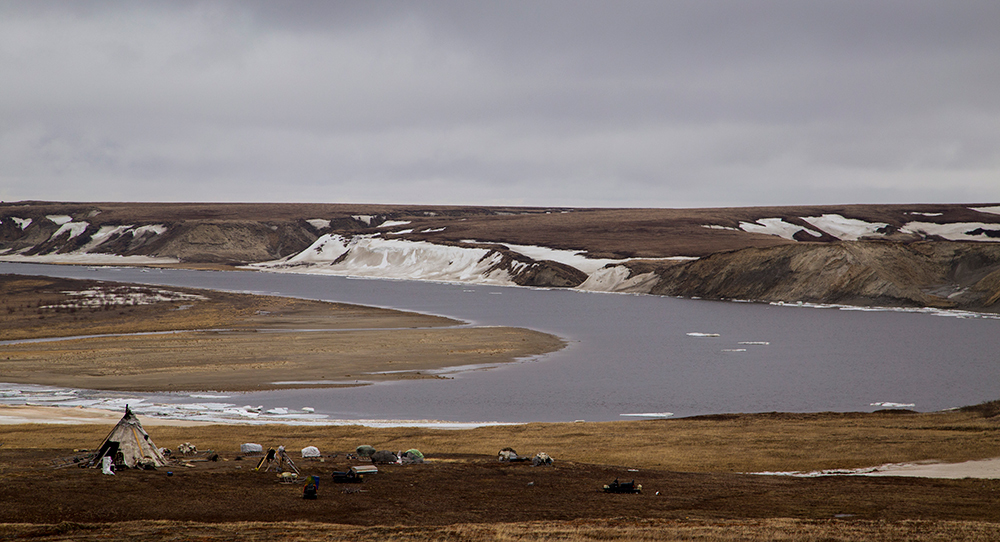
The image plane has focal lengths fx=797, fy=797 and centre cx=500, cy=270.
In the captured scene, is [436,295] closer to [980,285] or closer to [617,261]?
[617,261]

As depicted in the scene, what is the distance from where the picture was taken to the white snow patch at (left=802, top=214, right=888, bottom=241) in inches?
5960

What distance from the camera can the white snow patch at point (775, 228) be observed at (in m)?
150

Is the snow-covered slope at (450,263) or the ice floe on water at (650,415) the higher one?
the snow-covered slope at (450,263)

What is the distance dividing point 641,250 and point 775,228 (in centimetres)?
3816

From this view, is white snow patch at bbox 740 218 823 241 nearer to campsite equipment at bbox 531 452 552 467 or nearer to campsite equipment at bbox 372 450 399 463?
campsite equipment at bbox 531 452 552 467

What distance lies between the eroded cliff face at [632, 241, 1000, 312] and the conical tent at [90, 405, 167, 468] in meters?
74.2

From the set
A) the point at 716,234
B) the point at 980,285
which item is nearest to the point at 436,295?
the point at 980,285

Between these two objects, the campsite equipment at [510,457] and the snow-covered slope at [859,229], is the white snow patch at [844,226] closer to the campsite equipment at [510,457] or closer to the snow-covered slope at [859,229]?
the snow-covered slope at [859,229]

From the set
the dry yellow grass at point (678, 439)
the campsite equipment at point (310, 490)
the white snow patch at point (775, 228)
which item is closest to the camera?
the campsite equipment at point (310, 490)

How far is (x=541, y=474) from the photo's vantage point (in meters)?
18.7

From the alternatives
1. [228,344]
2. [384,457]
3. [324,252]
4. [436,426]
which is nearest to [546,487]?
[384,457]

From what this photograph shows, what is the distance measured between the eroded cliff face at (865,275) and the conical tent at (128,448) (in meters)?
74.2

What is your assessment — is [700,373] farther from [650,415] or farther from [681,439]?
[681,439]

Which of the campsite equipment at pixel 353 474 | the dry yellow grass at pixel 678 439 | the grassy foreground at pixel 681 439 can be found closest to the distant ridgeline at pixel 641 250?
the grassy foreground at pixel 681 439
